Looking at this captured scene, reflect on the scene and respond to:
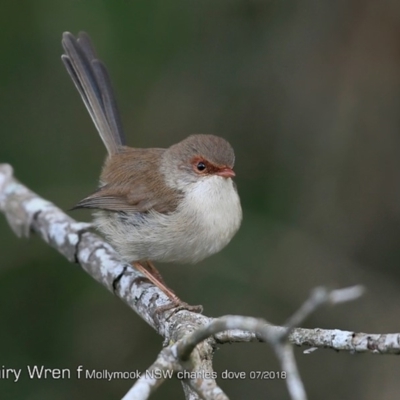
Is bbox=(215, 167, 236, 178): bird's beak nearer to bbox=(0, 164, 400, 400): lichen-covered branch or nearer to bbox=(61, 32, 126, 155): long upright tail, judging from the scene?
bbox=(0, 164, 400, 400): lichen-covered branch

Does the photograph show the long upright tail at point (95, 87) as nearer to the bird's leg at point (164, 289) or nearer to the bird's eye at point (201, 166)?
the bird's eye at point (201, 166)

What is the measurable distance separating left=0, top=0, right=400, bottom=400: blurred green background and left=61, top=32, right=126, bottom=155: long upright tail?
0.99 metres

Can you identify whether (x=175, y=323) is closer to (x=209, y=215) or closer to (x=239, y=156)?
(x=209, y=215)

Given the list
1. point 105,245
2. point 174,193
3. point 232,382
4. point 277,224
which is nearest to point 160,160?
point 174,193

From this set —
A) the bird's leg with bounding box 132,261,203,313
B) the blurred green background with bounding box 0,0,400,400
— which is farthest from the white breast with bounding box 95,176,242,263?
the blurred green background with bounding box 0,0,400,400

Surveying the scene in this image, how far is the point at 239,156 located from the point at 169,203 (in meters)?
2.59

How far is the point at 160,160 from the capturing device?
496 cm

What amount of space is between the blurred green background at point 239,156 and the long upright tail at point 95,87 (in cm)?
99

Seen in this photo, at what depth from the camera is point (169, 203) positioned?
462 centimetres

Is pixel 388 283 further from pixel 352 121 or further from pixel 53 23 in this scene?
pixel 53 23

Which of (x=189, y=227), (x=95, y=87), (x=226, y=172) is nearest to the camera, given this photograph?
(x=189, y=227)

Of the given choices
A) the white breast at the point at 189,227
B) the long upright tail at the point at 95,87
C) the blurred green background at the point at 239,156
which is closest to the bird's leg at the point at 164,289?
the white breast at the point at 189,227

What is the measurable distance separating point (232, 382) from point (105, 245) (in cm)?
208

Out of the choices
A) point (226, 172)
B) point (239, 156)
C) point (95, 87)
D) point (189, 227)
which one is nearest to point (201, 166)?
point (226, 172)
